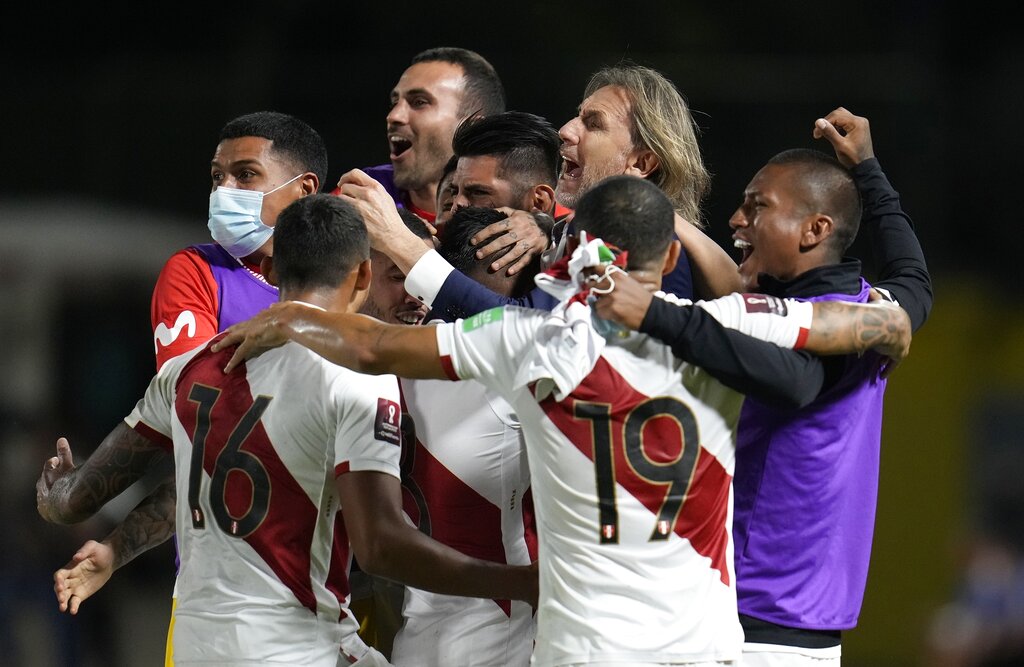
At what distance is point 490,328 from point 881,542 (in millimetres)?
8996

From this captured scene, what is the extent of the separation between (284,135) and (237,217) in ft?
1.30

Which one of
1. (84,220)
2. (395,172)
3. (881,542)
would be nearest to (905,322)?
(395,172)

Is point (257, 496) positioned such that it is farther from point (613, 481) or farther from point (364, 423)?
point (613, 481)

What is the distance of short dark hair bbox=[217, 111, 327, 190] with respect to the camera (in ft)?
15.9

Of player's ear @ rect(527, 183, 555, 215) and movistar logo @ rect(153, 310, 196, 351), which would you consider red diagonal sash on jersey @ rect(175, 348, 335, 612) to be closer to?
movistar logo @ rect(153, 310, 196, 351)

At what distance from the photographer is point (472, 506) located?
3.81m

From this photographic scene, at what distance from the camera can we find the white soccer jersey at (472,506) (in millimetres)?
3803

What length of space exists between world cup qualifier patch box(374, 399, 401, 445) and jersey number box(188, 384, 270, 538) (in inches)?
12.2

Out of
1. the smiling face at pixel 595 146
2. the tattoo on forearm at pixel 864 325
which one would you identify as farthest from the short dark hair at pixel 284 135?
the tattoo on forearm at pixel 864 325

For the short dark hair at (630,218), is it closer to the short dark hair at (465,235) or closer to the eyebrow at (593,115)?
the short dark hair at (465,235)

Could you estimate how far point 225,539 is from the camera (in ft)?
11.5

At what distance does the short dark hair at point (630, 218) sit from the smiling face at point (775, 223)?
55 cm

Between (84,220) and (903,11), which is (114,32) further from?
(903,11)

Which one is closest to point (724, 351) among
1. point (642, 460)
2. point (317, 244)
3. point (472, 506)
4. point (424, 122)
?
point (642, 460)
